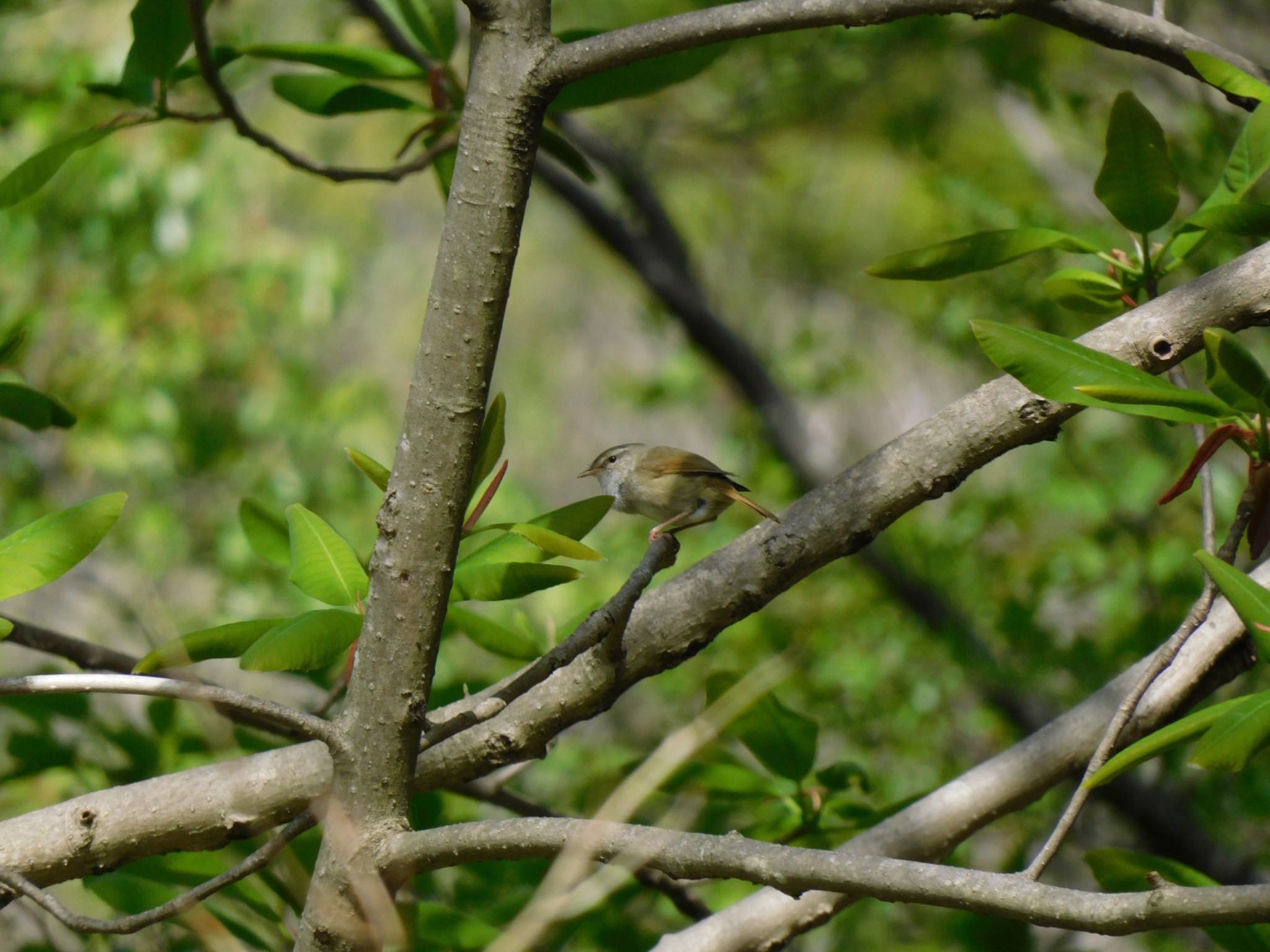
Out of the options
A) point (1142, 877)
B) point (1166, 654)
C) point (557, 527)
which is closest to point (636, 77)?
point (557, 527)

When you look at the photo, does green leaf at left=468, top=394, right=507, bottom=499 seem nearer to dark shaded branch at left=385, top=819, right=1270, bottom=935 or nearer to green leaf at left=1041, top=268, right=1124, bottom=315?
dark shaded branch at left=385, top=819, right=1270, bottom=935

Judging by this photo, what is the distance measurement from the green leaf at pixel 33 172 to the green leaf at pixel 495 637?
843mm

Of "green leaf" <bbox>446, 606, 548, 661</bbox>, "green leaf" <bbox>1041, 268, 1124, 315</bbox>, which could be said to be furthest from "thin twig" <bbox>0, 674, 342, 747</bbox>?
"green leaf" <bbox>1041, 268, 1124, 315</bbox>

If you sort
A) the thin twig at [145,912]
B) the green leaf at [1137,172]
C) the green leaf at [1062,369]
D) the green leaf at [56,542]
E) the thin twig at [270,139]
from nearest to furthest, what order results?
the thin twig at [145,912]
the green leaf at [1062,369]
the green leaf at [56,542]
the green leaf at [1137,172]
the thin twig at [270,139]

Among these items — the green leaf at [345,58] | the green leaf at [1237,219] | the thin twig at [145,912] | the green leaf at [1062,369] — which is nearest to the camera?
the thin twig at [145,912]

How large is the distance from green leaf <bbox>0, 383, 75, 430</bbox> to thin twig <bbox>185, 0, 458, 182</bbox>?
50 cm

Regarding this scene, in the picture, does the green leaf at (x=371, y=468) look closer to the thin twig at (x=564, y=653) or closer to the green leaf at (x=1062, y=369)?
the thin twig at (x=564, y=653)

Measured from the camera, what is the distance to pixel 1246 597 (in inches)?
38.6

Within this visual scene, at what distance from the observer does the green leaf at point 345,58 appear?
1.67 meters

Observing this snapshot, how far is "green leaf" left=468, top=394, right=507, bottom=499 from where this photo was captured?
4.38 feet

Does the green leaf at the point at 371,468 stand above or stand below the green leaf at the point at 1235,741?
above

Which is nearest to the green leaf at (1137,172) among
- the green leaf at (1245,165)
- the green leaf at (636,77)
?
the green leaf at (1245,165)

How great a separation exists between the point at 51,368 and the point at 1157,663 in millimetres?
4010

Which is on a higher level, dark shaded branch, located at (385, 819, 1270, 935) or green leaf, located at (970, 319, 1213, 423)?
green leaf, located at (970, 319, 1213, 423)
